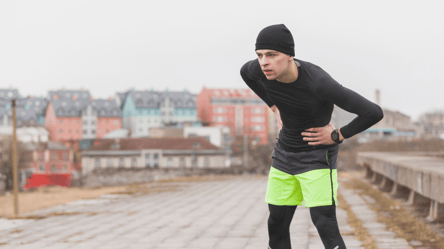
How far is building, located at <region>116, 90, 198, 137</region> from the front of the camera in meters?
90.9

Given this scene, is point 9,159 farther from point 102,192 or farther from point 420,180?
point 420,180

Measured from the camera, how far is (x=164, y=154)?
64.0 m

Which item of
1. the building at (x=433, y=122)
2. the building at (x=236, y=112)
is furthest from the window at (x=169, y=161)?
the building at (x=433, y=122)

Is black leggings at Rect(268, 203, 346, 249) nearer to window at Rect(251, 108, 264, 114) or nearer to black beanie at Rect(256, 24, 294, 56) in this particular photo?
black beanie at Rect(256, 24, 294, 56)

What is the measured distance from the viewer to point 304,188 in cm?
279

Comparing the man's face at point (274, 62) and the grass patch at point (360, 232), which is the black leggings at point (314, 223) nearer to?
the man's face at point (274, 62)

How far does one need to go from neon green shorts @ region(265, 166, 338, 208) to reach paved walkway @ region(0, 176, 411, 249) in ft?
6.77

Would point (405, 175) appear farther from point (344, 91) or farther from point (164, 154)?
point (164, 154)

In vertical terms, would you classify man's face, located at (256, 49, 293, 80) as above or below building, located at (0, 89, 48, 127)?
below

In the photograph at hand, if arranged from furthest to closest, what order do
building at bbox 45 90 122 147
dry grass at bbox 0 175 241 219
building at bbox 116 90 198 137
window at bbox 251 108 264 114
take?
1. window at bbox 251 108 264 114
2. building at bbox 116 90 198 137
3. building at bbox 45 90 122 147
4. dry grass at bbox 0 175 241 219

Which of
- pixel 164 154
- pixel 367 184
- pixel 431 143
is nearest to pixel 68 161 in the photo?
pixel 164 154

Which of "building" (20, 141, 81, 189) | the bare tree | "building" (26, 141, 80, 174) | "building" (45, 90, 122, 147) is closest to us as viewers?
the bare tree

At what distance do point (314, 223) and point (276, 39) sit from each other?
1.06 metres

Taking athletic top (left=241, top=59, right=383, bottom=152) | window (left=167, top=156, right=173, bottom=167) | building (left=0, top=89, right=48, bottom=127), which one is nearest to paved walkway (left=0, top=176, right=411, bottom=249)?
athletic top (left=241, top=59, right=383, bottom=152)
